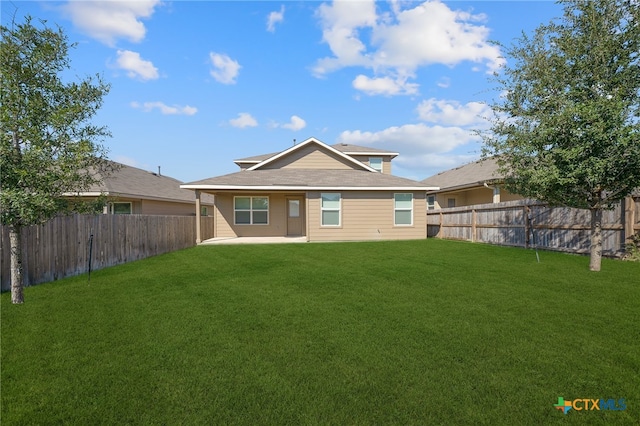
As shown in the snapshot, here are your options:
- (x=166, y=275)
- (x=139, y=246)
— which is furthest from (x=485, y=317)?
(x=139, y=246)

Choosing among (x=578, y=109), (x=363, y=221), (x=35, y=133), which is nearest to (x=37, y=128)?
(x=35, y=133)

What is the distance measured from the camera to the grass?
A: 3.09 metres

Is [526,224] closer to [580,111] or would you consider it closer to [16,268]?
[580,111]

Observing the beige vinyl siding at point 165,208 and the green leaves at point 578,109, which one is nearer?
the green leaves at point 578,109

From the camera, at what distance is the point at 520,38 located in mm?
10758

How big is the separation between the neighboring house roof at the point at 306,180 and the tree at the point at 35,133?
433 inches

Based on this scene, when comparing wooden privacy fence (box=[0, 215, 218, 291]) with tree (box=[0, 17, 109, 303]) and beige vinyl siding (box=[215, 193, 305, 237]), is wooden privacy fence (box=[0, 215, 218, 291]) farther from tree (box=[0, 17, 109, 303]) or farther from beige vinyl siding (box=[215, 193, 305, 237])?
beige vinyl siding (box=[215, 193, 305, 237])

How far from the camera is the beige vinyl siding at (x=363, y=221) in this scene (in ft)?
62.2

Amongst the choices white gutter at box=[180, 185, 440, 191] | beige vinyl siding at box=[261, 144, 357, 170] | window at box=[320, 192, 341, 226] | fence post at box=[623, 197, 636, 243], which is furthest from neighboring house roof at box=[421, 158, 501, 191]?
fence post at box=[623, 197, 636, 243]

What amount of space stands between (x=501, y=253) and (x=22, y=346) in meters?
13.4

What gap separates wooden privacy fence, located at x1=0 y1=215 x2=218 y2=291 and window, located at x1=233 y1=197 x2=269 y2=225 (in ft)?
17.0

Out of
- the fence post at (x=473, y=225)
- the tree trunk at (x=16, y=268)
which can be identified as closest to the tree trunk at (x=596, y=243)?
the fence post at (x=473, y=225)

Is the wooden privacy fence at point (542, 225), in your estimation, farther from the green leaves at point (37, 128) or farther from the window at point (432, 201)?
the green leaves at point (37, 128)

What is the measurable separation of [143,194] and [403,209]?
1479cm
